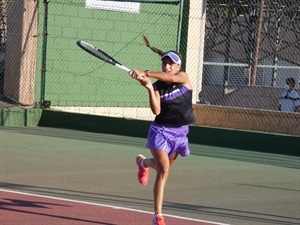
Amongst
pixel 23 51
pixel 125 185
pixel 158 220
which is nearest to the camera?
pixel 158 220

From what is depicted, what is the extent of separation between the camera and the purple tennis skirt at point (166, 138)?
8742 mm

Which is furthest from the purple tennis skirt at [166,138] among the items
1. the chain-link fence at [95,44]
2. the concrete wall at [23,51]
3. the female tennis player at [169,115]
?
the concrete wall at [23,51]

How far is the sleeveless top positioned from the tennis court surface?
1.03 meters

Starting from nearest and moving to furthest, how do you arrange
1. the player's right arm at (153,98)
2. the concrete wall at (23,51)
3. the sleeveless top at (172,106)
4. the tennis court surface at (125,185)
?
1. the player's right arm at (153,98)
2. the sleeveless top at (172,106)
3. the tennis court surface at (125,185)
4. the concrete wall at (23,51)

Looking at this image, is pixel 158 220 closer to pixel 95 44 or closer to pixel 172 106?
pixel 172 106

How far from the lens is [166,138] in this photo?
345 inches

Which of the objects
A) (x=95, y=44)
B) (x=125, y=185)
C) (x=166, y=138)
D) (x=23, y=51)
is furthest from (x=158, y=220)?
(x=95, y=44)

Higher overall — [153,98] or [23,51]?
[23,51]

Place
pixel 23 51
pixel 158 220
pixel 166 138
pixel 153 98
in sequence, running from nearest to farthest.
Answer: pixel 158 220 < pixel 153 98 < pixel 166 138 < pixel 23 51

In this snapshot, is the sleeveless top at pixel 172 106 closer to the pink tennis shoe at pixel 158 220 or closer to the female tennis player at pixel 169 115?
the female tennis player at pixel 169 115

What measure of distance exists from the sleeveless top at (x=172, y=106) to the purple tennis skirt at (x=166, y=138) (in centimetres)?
6

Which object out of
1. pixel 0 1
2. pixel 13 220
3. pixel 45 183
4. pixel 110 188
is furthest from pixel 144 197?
pixel 0 1

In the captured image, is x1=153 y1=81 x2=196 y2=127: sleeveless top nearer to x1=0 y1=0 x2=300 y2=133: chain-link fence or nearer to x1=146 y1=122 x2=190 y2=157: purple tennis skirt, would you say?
x1=146 y1=122 x2=190 y2=157: purple tennis skirt

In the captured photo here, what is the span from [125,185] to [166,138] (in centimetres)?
261
